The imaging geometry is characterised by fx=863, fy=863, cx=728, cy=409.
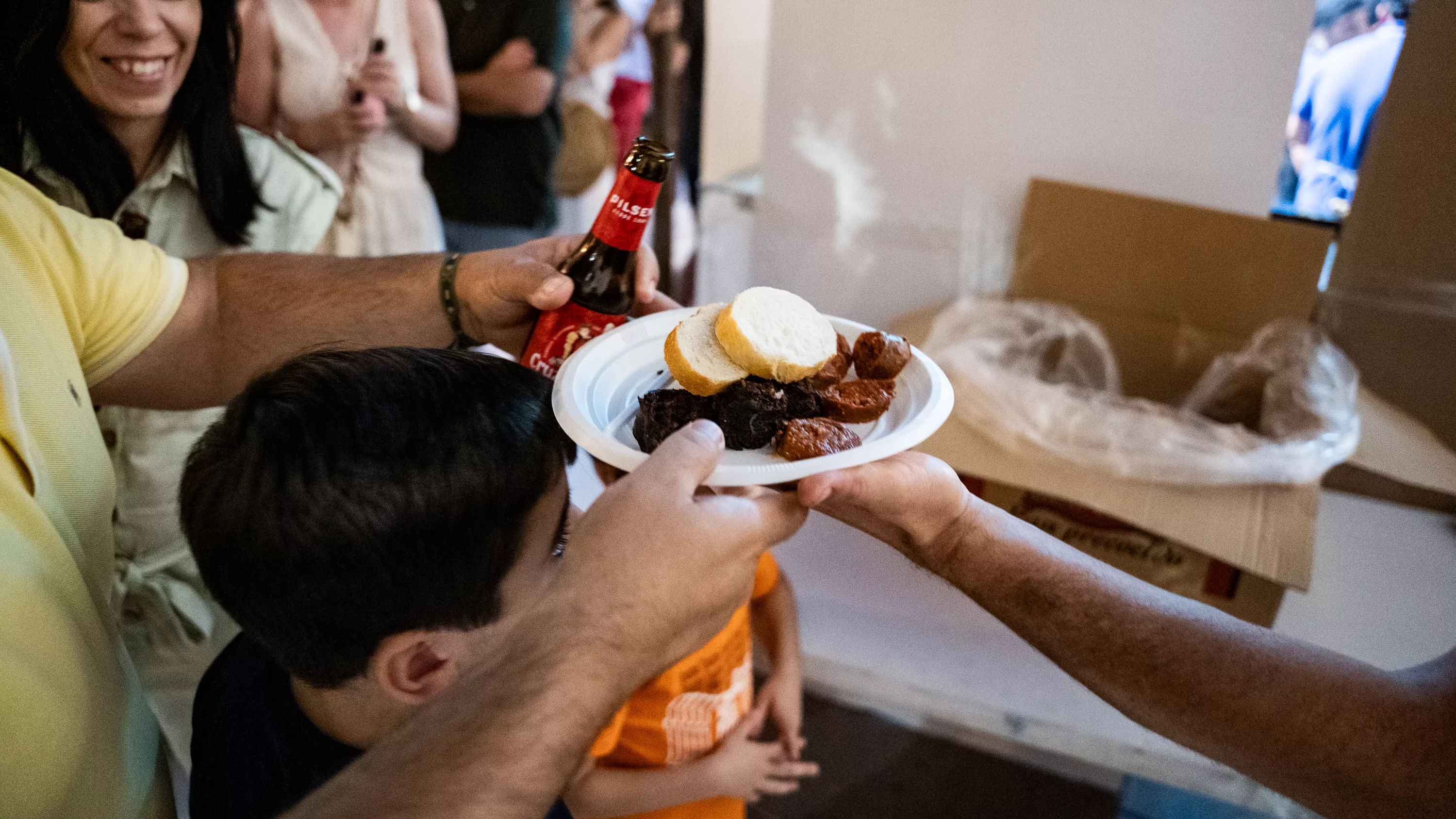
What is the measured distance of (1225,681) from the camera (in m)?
0.79

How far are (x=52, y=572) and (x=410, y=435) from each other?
0.37m

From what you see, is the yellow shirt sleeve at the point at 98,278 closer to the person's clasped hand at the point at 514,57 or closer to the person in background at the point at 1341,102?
the person's clasped hand at the point at 514,57

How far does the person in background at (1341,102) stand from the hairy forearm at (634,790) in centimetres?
140

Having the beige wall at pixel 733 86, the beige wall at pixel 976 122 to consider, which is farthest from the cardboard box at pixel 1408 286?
the beige wall at pixel 733 86

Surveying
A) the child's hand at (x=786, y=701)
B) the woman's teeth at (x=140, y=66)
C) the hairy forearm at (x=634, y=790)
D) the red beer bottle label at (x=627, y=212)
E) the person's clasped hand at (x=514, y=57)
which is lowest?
the child's hand at (x=786, y=701)

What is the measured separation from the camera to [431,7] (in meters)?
1.66

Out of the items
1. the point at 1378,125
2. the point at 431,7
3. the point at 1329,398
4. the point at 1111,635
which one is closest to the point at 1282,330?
the point at 1329,398

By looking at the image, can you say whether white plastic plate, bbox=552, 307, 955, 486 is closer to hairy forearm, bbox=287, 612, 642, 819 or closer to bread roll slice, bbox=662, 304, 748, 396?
bread roll slice, bbox=662, 304, 748, 396

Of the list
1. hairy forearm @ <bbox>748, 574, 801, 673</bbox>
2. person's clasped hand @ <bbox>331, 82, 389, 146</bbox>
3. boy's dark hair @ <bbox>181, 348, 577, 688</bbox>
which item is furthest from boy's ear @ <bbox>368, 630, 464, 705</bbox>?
person's clasped hand @ <bbox>331, 82, 389, 146</bbox>

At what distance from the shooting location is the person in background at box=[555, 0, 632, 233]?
2000mm

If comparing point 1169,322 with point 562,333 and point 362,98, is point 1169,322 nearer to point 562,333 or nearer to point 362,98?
point 562,333

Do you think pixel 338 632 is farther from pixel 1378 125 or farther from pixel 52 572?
pixel 1378 125

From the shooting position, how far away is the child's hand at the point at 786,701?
133 cm

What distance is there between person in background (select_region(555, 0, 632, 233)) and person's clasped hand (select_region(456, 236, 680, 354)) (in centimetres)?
102
